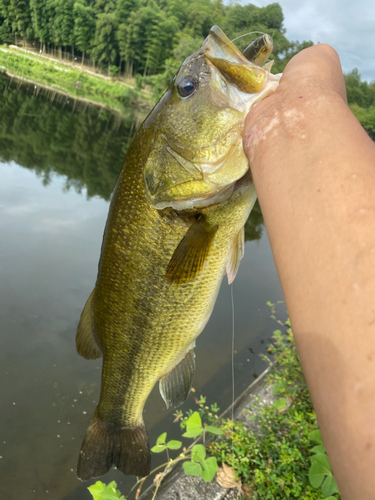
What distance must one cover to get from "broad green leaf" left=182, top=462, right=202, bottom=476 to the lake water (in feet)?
4.37

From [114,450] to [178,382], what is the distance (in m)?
0.59

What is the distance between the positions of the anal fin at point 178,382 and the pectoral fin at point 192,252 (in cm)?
59

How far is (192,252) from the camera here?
1479mm

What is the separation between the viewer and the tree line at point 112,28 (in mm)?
49312

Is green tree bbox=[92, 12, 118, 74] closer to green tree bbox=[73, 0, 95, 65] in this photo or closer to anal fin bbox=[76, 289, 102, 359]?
green tree bbox=[73, 0, 95, 65]

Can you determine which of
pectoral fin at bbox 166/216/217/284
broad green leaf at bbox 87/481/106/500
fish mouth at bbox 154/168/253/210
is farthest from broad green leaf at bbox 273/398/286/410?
fish mouth at bbox 154/168/253/210

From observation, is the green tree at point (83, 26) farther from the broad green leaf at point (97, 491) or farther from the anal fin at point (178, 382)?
the broad green leaf at point (97, 491)

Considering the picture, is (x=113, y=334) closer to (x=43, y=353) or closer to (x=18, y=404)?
(x=18, y=404)

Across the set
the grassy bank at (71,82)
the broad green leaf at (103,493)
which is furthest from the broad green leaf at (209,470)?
the grassy bank at (71,82)

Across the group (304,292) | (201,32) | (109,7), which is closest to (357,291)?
(304,292)

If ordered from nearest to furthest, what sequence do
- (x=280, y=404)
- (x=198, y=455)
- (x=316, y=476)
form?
(x=316, y=476) → (x=198, y=455) → (x=280, y=404)

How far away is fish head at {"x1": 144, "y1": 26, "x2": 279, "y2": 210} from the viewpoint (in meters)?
1.24

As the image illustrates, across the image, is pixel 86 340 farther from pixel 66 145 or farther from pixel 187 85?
pixel 66 145

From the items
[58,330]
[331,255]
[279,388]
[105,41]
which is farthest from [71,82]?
[331,255]
